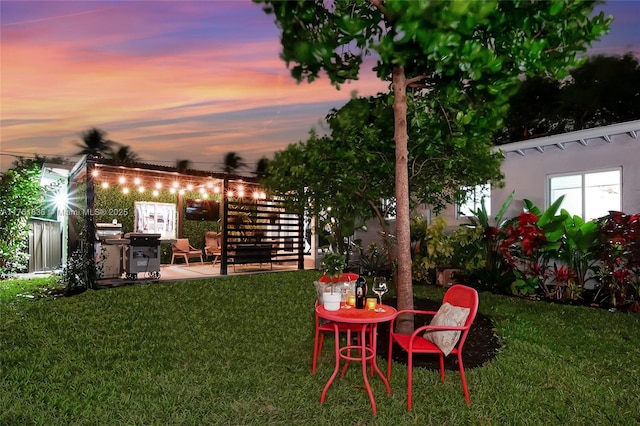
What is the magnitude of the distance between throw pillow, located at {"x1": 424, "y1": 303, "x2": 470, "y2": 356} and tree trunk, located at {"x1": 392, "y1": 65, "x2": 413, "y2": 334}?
28.3 inches

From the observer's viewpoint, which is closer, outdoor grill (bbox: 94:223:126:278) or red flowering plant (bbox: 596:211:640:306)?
red flowering plant (bbox: 596:211:640:306)

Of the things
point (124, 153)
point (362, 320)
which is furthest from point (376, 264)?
point (124, 153)

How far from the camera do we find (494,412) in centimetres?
334

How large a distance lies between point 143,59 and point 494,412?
919 centimetres

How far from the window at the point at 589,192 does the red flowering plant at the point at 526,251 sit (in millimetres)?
1402

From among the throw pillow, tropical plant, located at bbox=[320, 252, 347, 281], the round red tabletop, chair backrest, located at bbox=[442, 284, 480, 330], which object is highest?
tropical plant, located at bbox=[320, 252, 347, 281]

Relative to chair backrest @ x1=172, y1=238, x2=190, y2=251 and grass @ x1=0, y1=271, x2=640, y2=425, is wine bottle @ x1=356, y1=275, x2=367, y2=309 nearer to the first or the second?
grass @ x1=0, y1=271, x2=640, y2=425

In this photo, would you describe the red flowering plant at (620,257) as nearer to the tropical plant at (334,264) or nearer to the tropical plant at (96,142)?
the tropical plant at (334,264)

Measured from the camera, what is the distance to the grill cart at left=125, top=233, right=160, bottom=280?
9914mm

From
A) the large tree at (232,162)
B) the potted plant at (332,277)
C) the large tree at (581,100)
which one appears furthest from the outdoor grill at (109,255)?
the large tree at (232,162)

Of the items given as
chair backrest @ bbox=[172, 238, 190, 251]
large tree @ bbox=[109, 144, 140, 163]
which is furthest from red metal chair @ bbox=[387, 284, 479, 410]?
large tree @ bbox=[109, 144, 140, 163]

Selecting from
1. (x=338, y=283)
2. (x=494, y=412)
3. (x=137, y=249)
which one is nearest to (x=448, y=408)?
(x=494, y=412)

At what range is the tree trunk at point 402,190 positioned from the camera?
4520mm

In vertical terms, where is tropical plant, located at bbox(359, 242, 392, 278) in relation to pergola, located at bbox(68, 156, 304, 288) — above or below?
below
